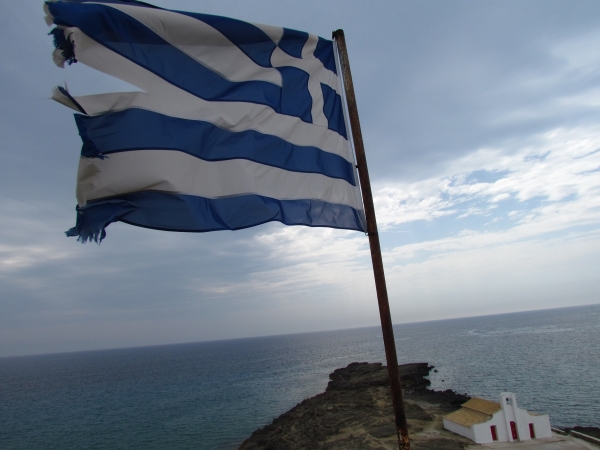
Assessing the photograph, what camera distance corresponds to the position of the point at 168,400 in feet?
187

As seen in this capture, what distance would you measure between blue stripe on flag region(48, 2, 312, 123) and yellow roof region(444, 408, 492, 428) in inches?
862

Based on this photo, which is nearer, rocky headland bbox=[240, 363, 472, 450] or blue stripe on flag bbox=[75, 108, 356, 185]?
blue stripe on flag bbox=[75, 108, 356, 185]

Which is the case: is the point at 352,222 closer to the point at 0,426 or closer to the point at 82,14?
the point at 82,14

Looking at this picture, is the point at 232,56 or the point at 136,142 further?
the point at 232,56

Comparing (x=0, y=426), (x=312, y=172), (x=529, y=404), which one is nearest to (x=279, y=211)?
(x=312, y=172)

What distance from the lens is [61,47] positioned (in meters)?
4.05

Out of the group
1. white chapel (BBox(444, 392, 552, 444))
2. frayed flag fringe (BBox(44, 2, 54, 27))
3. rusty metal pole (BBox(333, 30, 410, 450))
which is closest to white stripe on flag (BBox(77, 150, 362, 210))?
rusty metal pole (BBox(333, 30, 410, 450))

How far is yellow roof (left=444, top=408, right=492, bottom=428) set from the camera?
20.8 metres

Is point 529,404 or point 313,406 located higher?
point 313,406

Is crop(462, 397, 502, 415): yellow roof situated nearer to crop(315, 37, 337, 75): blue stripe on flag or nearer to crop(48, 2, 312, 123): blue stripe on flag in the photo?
crop(315, 37, 337, 75): blue stripe on flag

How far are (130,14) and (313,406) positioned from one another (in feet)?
119

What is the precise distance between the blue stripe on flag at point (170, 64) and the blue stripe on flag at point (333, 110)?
27 cm

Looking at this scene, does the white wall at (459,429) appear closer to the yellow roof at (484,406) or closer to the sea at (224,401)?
the yellow roof at (484,406)

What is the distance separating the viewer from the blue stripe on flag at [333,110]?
582 centimetres
